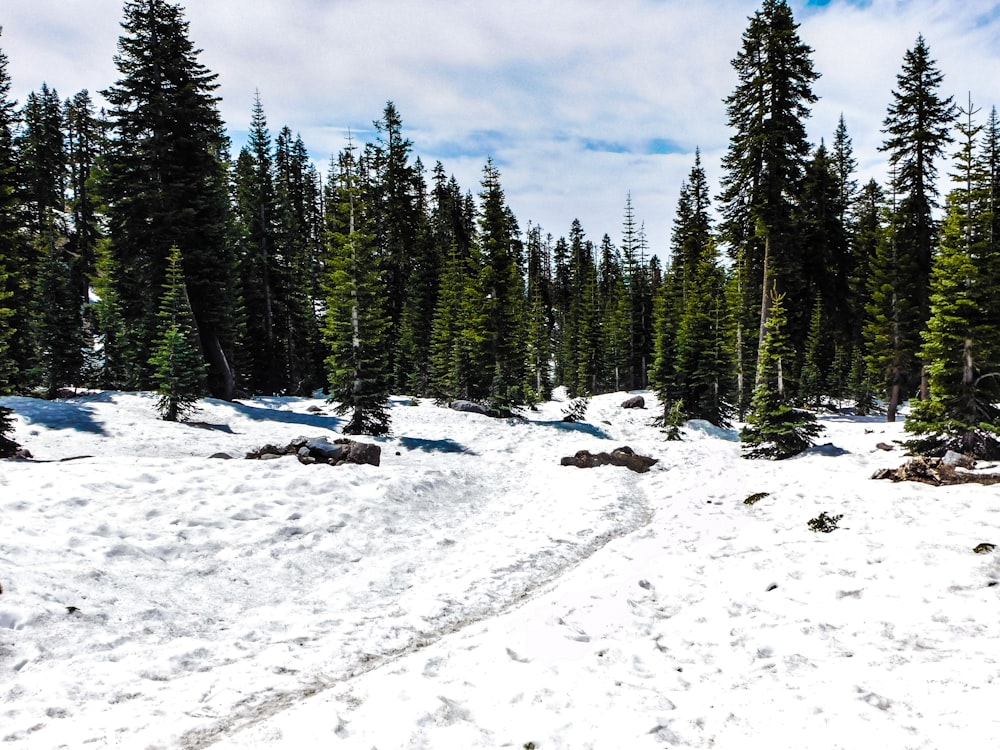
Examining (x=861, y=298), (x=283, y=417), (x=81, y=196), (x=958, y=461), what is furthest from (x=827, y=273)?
(x=81, y=196)

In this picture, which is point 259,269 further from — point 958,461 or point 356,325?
point 958,461

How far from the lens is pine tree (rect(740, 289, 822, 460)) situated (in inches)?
750

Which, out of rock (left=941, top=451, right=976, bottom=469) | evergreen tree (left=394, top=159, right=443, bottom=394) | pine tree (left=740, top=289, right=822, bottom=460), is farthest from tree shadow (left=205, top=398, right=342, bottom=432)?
rock (left=941, top=451, right=976, bottom=469)

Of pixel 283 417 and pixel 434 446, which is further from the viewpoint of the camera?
pixel 283 417

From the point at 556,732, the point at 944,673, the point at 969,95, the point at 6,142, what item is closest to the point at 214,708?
the point at 556,732

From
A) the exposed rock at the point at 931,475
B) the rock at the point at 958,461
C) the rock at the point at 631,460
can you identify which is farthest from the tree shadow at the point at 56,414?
the rock at the point at 958,461

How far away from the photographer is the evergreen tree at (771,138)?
25188 millimetres

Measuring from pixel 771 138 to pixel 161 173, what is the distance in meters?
28.7

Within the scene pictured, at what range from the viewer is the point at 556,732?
480 cm

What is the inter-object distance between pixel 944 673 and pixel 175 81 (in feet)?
111

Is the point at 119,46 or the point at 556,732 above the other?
the point at 119,46

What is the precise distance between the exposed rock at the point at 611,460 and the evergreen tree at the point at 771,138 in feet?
31.5

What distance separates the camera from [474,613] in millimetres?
8273

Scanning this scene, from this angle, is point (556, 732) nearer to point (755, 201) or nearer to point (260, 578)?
point (260, 578)
